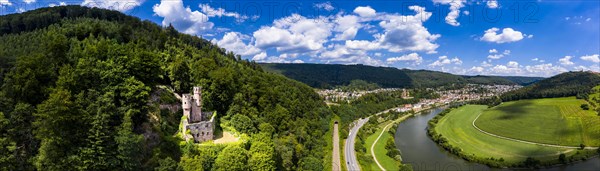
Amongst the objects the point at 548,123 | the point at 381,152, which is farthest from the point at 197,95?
the point at 548,123

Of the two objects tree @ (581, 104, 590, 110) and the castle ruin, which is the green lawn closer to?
the castle ruin

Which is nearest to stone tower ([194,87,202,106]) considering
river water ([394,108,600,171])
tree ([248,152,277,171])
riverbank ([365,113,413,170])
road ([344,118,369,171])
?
tree ([248,152,277,171])

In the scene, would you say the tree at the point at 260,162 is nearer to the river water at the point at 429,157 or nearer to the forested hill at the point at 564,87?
the river water at the point at 429,157

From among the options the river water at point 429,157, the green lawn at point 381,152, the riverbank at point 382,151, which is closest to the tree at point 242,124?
the green lawn at point 381,152

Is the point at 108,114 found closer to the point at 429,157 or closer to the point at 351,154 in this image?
the point at 351,154

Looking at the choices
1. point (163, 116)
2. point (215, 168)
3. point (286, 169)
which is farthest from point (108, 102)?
point (286, 169)
